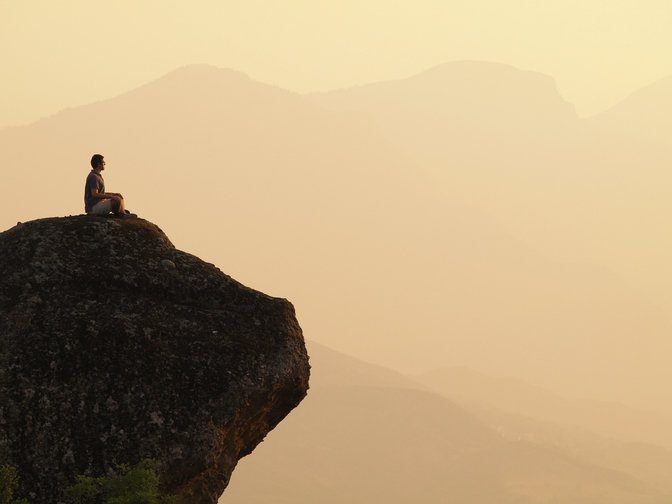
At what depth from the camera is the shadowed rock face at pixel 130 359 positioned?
44.1 feet

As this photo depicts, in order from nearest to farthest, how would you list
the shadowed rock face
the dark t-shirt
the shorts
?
1. the shadowed rock face
2. the shorts
3. the dark t-shirt

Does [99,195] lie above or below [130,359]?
above

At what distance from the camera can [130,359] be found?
1441 centimetres

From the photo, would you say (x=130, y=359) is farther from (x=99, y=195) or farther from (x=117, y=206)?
(x=99, y=195)

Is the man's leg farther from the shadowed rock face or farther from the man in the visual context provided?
the shadowed rock face

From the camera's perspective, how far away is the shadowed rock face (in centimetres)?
1344

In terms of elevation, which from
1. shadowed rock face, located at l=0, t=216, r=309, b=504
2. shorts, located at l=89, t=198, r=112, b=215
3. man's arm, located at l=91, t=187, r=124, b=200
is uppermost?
man's arm, located at l=91, t=187, r=124, b=200

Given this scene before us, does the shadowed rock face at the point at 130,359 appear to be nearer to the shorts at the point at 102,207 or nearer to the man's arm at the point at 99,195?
the shorts at the point at 102,207

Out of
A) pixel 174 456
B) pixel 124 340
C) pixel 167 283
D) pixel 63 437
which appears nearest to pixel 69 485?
pixel 63 437

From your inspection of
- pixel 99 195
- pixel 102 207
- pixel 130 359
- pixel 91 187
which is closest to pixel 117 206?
pixel 102 207

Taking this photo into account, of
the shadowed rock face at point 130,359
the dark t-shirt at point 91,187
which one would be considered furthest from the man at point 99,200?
the shadowed rock face at point 130,359

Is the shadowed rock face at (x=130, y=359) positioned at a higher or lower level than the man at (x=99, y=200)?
lower

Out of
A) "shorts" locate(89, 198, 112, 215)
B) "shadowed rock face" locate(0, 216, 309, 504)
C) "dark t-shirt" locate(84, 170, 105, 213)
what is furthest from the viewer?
"dark t-shirt" locate(84, 170, 105, 213)

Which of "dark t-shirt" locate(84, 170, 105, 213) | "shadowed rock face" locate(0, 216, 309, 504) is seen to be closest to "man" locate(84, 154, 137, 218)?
"dark t-shirt" locate(84, 170, 105, 213)
